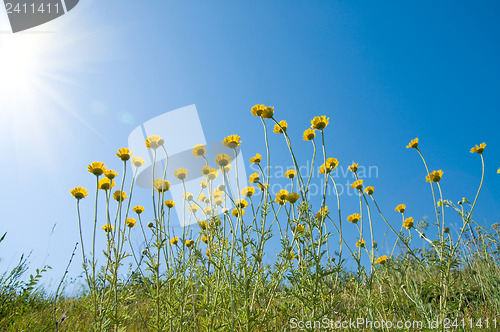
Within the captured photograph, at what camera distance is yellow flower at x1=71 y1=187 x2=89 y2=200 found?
2.49 metres

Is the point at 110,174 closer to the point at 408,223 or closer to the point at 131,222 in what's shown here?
the point at 131,222

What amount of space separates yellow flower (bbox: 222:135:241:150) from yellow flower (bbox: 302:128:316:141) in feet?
1.83

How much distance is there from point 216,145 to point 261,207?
3256mm

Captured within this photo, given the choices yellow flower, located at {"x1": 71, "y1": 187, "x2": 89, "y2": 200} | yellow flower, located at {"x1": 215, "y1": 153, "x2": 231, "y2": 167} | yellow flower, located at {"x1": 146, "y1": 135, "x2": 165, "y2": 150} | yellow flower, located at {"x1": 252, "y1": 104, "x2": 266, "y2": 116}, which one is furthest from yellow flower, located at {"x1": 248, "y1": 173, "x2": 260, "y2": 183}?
yellow flower, located at {"x1": 71, "y1": 187, "x2": 89, "y2": 200}

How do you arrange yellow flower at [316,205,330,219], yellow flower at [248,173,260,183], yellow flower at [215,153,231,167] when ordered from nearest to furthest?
yellow flower at [316,205,330,219] < yellow flower at [215,153,231,167] < yellow flower at [248,173,260,183]

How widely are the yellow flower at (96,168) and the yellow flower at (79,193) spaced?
0.24 m

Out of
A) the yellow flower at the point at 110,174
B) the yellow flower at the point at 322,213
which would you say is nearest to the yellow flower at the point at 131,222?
the yellow flower at the point at 110,174

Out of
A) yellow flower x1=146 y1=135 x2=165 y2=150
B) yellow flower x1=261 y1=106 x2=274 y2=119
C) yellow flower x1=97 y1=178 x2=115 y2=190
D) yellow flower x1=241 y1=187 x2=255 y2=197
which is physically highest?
yellow flower x1=261 y1=106 x2=274 y2=119

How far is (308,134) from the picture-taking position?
260cm

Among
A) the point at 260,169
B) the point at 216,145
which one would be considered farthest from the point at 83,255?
the point at 216,145

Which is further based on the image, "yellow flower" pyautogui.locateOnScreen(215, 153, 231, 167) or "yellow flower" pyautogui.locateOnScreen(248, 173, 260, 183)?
"yellow flower" pyautogui.locateOnScreen(248, 173, 260, 183)

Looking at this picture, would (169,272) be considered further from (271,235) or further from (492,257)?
(492,257)

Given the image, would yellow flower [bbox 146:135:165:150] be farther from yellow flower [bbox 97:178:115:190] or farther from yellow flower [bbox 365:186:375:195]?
yellow flower [bbox 365:186:375:195]

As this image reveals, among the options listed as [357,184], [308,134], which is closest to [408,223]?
[357,184]
